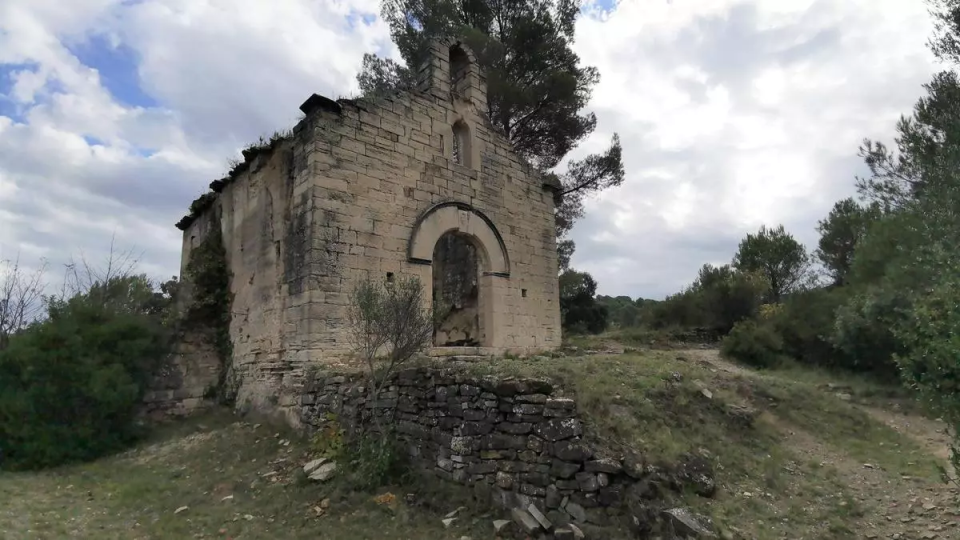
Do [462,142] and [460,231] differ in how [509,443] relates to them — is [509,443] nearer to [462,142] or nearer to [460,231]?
[460,231]

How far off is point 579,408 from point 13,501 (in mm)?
6313

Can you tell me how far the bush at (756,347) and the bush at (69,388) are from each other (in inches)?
491

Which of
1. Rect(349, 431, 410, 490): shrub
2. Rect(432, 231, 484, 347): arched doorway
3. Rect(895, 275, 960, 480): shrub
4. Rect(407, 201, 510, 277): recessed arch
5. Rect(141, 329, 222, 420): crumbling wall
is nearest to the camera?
Rect(895, 275, 960, 480): shrub

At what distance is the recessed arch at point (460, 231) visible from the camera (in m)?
9.16

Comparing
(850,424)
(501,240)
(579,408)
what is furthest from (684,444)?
(501,240)

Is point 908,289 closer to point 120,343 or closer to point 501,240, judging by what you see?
point 501,240

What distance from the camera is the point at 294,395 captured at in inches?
310

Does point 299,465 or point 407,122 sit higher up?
point 407,122

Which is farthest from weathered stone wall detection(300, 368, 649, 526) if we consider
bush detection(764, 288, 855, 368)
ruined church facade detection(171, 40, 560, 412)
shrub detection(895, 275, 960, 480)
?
bush detection(764, 288, 855, 368)

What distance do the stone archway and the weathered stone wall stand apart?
1.48 meters

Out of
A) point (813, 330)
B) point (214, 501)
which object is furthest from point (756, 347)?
point (214, 501)

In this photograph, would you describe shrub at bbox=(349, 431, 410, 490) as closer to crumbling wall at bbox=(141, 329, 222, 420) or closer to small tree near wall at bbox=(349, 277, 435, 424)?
small tree near wall at bbox=(349, 277, 435, 424)

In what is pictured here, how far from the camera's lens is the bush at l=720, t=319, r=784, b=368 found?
43.1 ft

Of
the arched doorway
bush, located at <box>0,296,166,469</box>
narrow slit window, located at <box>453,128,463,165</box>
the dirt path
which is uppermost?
narrow slit window, located at <box>453,128,463,165</box>
